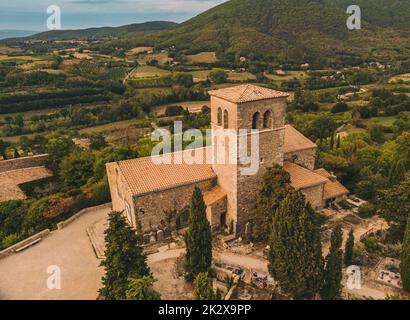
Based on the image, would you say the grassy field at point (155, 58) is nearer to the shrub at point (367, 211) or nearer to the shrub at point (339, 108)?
the shrub at point (339, 108)

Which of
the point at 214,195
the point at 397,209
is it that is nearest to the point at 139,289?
the point at 214,195

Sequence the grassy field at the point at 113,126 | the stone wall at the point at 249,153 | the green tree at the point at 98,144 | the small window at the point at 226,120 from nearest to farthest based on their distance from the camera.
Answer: the stone wall at the point at 249,153, the small window at the point at 226,120, the green tree at the point at 98,144, the grassy field at the point at 113,126

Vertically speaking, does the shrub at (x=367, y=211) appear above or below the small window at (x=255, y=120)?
below

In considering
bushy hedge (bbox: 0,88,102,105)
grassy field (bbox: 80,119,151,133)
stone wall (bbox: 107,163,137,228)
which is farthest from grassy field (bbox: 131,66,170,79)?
stone wall (bbox: 107,163,137,228)

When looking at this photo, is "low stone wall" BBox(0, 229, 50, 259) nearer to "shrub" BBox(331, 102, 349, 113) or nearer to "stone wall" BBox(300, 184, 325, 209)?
"stone wall" BBox(300, 184, 325, 209)

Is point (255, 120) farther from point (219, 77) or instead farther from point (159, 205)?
point (219, 77)

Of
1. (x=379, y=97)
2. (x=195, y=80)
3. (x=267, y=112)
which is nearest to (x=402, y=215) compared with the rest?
(x=267, y=112)

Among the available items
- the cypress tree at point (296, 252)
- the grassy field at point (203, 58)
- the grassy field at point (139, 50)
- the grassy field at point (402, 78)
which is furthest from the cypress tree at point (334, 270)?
the grassy field at point (139, 50)
